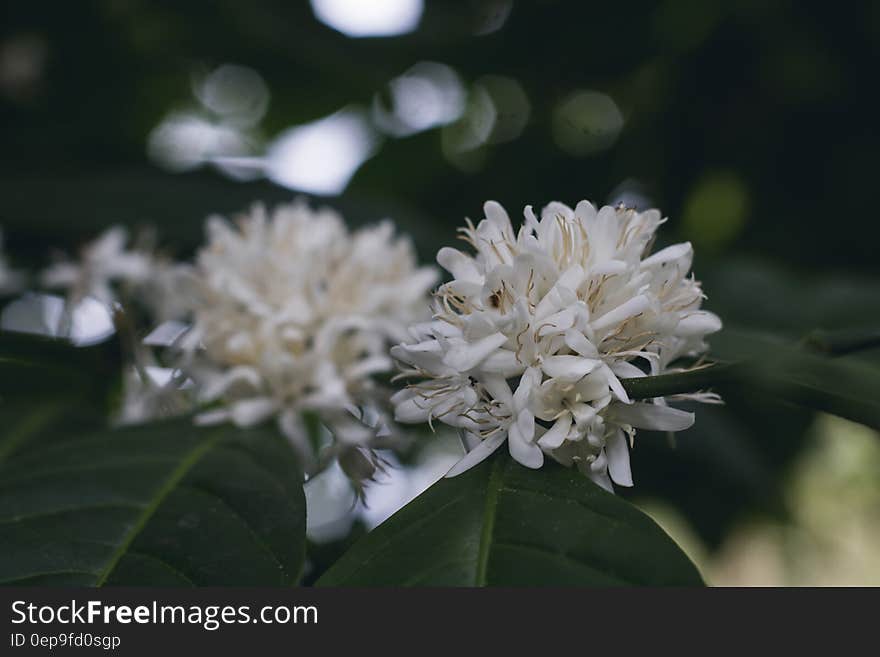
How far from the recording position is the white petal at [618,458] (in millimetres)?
902

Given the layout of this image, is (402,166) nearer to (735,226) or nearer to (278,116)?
(278,116)

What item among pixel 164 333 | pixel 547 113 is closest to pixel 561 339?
pixel 164 333

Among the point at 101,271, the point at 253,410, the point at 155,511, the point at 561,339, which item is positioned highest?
the point at 101,271

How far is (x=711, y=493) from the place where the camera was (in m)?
2.80

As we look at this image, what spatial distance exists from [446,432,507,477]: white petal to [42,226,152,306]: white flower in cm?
113

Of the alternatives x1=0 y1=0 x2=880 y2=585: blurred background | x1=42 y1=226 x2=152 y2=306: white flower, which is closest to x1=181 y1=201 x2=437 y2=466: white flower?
x1=42 y1=226 x2=152 y2=306: white flower

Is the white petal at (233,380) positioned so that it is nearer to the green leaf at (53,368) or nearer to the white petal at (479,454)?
the green leaf at (53,368)

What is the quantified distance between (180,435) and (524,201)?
1477 millimetres

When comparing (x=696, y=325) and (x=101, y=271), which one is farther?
(x=101, y=271)

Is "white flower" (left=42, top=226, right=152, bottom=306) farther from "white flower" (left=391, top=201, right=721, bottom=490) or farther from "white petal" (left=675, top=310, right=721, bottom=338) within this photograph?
"white petal" (left=675, top=310, right=721, bottom=338)

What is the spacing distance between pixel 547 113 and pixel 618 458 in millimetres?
2021

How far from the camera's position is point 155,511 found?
3.57 feet

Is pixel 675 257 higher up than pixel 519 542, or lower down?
higher up

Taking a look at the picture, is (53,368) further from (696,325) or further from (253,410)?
(696,325)
